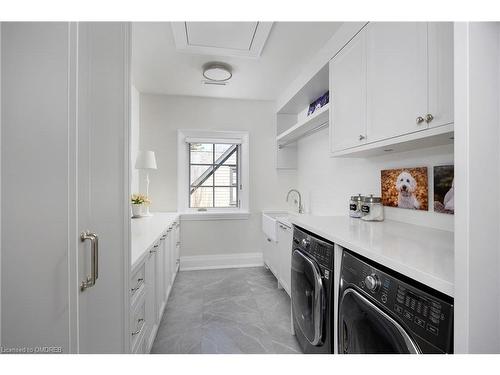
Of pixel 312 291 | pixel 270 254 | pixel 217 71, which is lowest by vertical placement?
pixel 270 254

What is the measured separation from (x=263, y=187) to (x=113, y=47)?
275 centimetres

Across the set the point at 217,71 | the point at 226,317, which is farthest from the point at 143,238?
the point at 217,71

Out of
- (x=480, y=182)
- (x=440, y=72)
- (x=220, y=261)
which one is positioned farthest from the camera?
(x=220, y=261)

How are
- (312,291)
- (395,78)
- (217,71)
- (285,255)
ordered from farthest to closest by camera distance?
(217,71) → (285,255) → (312,291) → (395,78)

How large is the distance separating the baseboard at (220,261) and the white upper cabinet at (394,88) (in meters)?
2.23

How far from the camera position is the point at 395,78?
1.28 m

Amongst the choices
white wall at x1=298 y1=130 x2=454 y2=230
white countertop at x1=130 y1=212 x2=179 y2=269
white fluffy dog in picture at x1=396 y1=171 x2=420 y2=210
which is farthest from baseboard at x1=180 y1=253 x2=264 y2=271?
white fluffy dog in picture at x1=396 y1=171 x2=420 y2=210

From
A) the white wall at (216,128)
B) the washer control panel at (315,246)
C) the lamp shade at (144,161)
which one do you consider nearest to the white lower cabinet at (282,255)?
the washer control panel at (315,246)

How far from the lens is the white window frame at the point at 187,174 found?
11.1 ft

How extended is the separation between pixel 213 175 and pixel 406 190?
2593mm

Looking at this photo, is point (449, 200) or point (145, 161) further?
point (145, 161)

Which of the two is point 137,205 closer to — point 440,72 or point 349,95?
point 349,95

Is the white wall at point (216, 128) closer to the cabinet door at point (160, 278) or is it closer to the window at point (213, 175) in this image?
the window at point (213, 175)

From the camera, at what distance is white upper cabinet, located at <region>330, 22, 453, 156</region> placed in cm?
105
